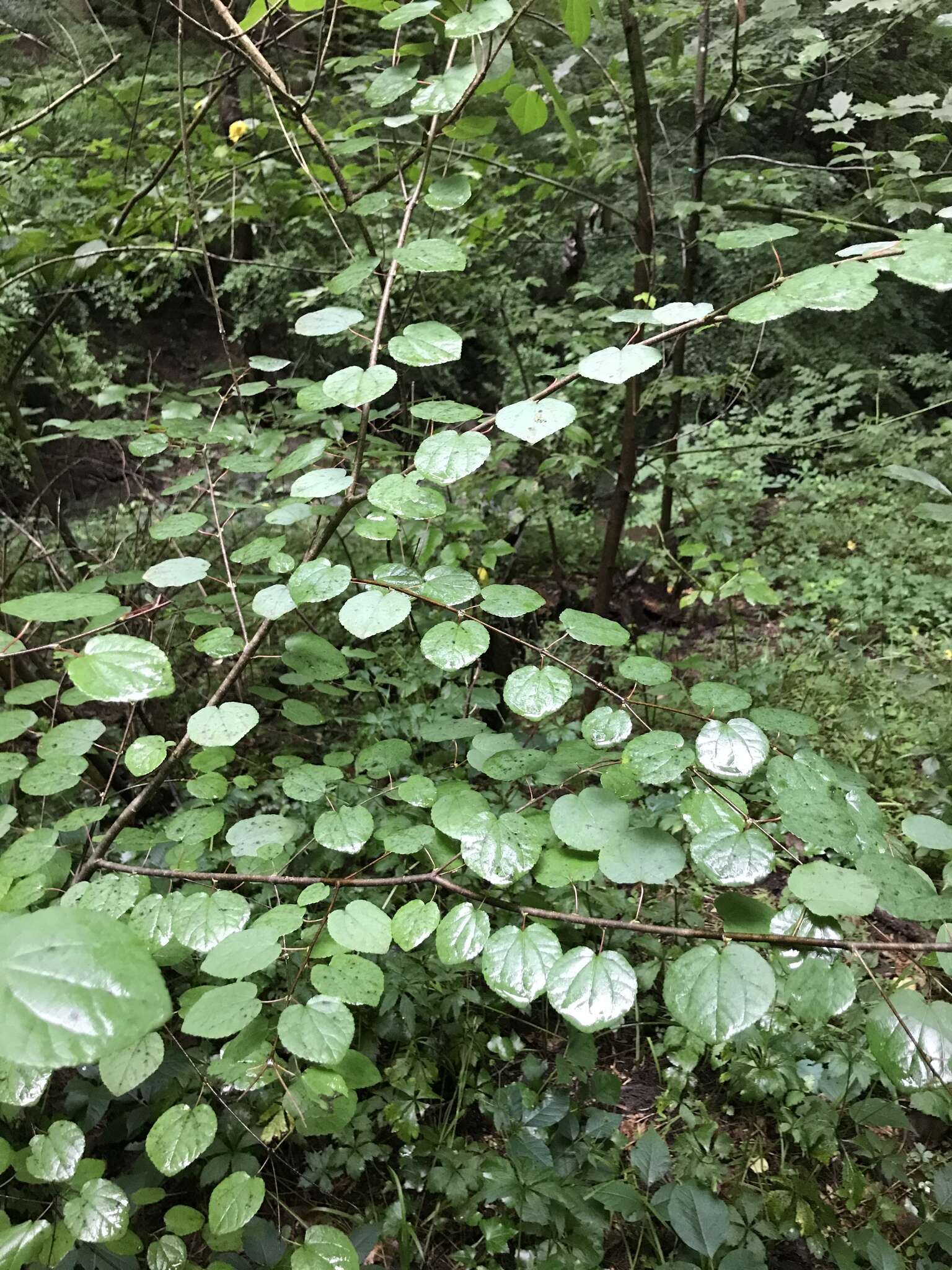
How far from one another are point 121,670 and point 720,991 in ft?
1.95

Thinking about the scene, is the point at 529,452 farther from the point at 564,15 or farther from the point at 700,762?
the point at 700,762

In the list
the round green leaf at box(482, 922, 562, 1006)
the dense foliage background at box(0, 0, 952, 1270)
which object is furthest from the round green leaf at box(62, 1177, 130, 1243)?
the round green leaf at box(482, 922, 562, 1006)

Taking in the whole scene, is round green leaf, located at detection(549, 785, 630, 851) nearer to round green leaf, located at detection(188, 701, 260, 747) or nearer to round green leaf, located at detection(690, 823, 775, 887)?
round green leaf, located at detection(690, 823, 775, 887)

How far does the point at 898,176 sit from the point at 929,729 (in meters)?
1.69

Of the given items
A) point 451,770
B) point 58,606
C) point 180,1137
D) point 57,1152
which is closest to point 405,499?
point 58,606

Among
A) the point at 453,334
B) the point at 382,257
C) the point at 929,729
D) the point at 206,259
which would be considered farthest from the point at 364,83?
the point at 929,729

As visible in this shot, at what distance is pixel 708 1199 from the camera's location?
3.68 feet

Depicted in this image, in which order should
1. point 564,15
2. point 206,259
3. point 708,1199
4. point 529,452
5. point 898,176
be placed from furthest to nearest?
point 529,452
point 898,176
point 206,259
point 708,1199
point 564,15

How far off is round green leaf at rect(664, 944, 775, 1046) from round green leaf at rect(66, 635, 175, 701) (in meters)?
0.51

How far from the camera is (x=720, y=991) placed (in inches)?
21.3

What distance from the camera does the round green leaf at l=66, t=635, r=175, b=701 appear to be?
23.2 inches

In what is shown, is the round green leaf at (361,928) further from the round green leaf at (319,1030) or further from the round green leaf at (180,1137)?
the round green leaf at (180,1137)

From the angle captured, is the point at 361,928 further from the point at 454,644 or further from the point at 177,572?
the point at 177,572

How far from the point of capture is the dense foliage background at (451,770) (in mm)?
634
